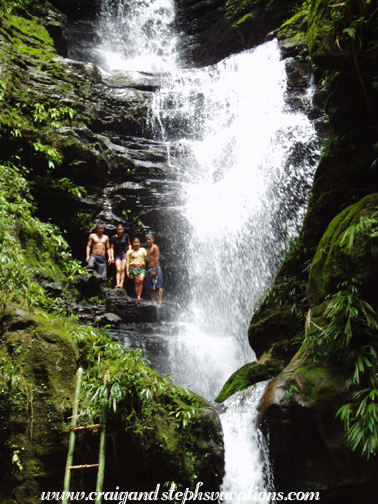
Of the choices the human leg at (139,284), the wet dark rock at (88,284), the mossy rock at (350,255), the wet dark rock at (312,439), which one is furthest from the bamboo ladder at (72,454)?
the human leg at (139,284)

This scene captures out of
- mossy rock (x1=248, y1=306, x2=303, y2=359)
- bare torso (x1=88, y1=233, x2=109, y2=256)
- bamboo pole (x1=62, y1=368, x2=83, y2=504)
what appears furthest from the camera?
bare torso (x1=88, y1=233, x2=109, y2=256)

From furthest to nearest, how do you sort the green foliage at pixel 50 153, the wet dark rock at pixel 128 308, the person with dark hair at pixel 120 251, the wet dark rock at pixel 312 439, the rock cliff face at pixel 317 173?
the person with dark hair at pixel 120 251, the green foliage at pixel 50 153, the wet dark rock at pixel 128 308, the rock cliff face at pixel 317 173, the wet dark rock at pixel 312 439

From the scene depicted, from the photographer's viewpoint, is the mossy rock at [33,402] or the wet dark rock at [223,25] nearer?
the mossy rock at [33,402]

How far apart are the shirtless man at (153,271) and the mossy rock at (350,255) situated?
21.0 feet

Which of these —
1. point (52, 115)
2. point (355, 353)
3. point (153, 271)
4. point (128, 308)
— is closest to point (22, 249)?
point (128, 308)

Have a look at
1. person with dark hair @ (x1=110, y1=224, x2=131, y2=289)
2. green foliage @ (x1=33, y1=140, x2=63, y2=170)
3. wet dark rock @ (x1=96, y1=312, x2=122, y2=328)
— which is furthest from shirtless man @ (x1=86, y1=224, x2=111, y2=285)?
green foliage @ (x1=33, y1=140, x2=63, y2=170)

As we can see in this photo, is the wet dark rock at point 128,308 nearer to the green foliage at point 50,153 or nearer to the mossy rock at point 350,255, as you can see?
the green foliage at point 50,153

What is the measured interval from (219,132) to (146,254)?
19.6 feet

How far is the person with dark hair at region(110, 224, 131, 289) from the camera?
11.0 meters

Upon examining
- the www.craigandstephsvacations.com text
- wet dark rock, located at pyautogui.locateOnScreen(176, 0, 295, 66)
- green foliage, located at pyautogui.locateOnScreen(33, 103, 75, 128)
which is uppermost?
wet dark rock, located at pyautogui.locateOnScreen(176, 0, 295, 66)

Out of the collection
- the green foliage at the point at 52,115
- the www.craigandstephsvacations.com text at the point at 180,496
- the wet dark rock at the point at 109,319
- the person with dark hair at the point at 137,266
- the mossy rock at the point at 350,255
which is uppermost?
the green foliage at the point at 52,115

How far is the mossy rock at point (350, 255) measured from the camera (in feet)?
14.3

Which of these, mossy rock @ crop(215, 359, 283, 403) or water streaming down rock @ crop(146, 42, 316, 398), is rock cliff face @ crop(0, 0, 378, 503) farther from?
water streaming down rock @ crop(146, 42, 316, 398)

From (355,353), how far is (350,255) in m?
1.09
